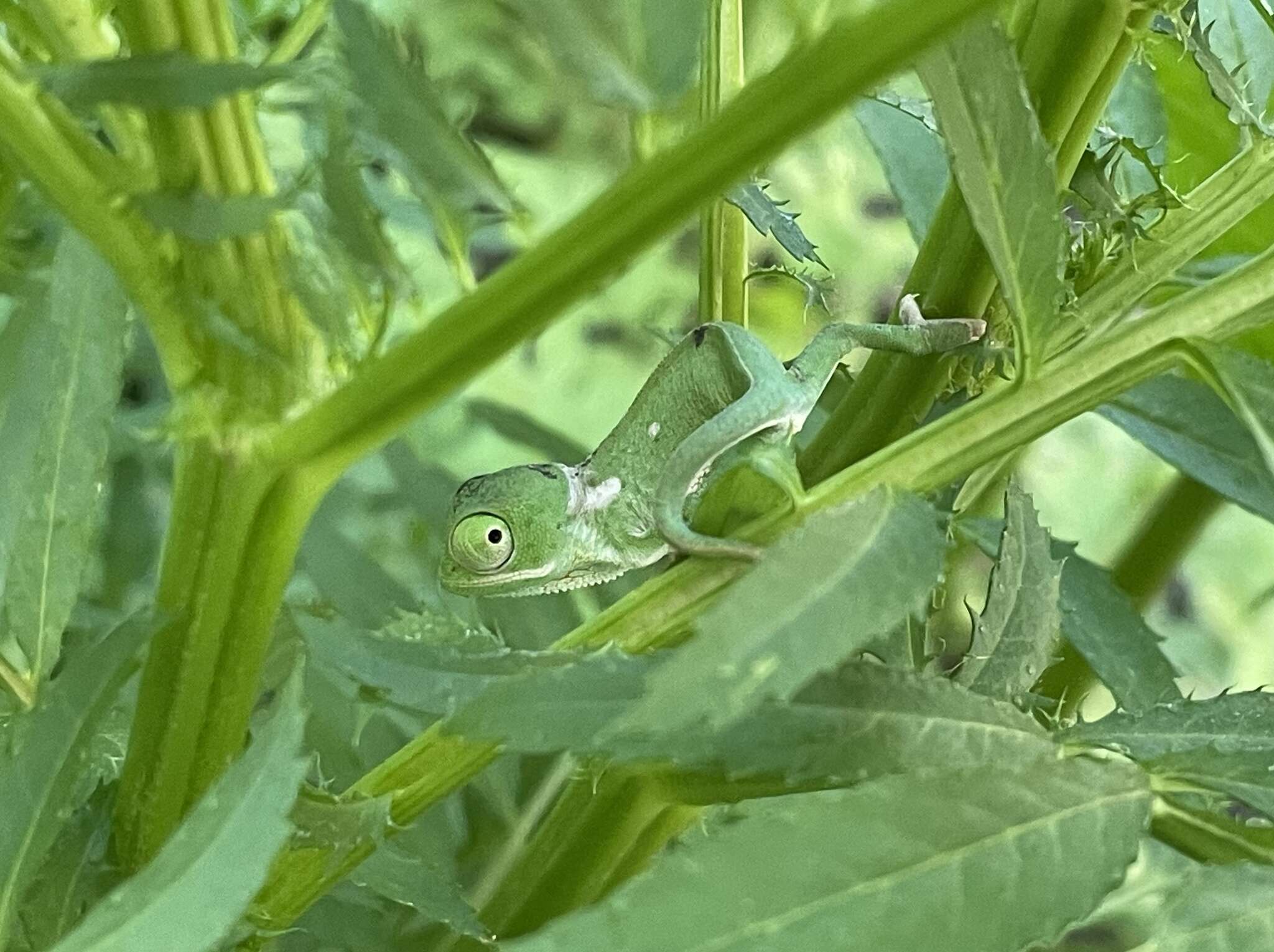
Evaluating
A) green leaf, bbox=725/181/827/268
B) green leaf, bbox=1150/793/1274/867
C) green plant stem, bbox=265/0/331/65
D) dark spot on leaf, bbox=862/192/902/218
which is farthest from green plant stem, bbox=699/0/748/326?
dark spot on leaf, bbox=862/192/902/218

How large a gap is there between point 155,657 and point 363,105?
175 millimetres

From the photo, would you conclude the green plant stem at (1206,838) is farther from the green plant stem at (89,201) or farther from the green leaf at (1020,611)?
the green plant stem at (89,201)

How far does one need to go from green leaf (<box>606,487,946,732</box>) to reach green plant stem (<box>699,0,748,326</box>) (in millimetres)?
132

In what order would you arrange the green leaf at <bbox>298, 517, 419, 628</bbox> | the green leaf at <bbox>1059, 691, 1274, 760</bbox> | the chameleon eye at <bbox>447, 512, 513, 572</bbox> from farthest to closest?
the green leaf at <bbox>298, 517, 419, 628</bbox>, the chameleon eye at <bbox>447, 512, 513, 572</bbox>, the green leaf at <bbox>1059, 691, 1274, 760</bbox>

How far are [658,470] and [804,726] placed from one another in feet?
0.96

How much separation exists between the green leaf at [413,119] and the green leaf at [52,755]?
0.15 m

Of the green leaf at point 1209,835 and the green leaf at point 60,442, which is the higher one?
the green leaf at point 60,442

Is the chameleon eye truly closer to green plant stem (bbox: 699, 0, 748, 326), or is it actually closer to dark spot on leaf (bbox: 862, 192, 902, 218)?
green plant stem (bbox: 699, 0, 748, 326)

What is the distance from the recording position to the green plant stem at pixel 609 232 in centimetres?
23

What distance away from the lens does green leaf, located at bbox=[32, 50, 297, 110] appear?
0.27 m

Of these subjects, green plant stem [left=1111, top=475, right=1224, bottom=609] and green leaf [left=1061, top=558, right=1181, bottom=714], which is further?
green plant stem [left=1111, top=475, right=1224, bottom=609]

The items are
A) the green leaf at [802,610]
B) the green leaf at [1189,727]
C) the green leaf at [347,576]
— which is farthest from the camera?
the green leaf at [347,576]

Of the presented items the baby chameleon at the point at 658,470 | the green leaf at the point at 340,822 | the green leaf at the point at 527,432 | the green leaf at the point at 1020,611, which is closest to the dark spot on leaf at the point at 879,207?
the green leaf at the point at 527,432

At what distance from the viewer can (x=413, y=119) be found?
0.30 metres
